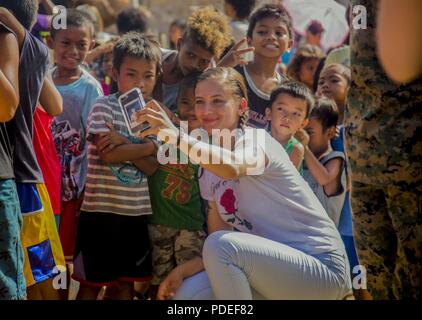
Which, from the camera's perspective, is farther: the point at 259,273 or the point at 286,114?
the point at 286,114

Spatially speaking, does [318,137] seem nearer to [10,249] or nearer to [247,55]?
[247,55]

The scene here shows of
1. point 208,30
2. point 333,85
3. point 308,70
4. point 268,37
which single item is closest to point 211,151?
point 208,30

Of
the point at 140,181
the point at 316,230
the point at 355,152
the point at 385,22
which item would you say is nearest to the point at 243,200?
the point at 316,230

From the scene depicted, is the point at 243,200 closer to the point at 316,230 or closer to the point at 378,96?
the point at 316,230

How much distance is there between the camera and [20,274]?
8.55 ft

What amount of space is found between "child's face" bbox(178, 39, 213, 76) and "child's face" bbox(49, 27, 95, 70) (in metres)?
0.45

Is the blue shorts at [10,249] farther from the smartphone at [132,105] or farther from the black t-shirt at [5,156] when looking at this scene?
the smartphone at [132,105]

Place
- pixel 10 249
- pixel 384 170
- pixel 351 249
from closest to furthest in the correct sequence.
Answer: pixel 384 170, pixel 10 249, pixel 351 249

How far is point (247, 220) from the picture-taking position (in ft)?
9.42

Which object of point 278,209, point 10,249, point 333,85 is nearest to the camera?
point 10,249

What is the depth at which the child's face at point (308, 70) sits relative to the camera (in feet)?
14.4

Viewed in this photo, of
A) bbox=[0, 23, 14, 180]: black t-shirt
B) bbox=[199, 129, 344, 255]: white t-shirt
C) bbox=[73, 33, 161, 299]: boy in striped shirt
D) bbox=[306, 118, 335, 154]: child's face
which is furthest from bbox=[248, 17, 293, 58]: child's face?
bbox=[0, 23, 14, 180]: black t-shirt

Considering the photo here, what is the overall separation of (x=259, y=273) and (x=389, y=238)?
0.58m

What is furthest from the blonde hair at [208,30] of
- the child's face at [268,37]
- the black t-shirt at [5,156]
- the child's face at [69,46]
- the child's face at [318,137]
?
the black t-shirt at [5,156]
